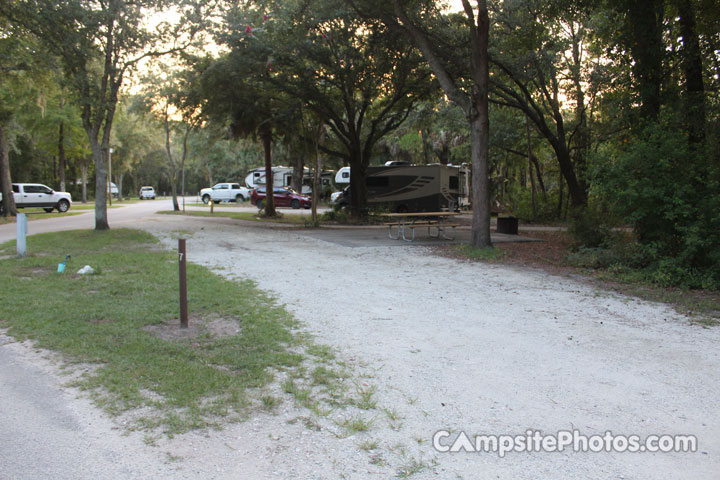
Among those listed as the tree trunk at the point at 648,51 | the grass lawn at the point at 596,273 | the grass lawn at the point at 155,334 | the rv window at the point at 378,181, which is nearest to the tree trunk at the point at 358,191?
Result: the rv window at the point at 378,181

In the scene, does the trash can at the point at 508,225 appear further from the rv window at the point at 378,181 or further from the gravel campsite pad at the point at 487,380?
the rv window at the point at 378,181

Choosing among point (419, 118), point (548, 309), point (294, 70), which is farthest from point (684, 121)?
point (419, 118)

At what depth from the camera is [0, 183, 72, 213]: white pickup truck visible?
28.9 metres

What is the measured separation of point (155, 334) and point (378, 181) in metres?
22.1

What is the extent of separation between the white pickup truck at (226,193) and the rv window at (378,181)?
21.4 m

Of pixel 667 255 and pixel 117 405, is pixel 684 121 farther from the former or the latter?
pixel 117 405

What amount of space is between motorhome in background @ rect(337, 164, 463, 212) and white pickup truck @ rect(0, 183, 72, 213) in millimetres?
18963

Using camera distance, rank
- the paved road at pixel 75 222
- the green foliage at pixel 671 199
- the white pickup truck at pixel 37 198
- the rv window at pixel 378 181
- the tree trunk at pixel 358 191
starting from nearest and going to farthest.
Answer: the green foliage at pixel 671 199 → the paved road at pixel 75 222 → the tree trunk at pixel 358 191 → the rv window at pixel 378 181 → the white pickup truck at pixel 37 198

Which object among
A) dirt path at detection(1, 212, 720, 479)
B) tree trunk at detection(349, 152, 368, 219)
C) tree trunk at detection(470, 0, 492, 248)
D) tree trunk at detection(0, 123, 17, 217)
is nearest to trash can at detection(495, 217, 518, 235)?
tree trunk at detection(470, 0, 492, 248)

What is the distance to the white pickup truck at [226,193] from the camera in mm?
44281

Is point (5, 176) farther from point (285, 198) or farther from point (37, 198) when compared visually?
point (285, 198)

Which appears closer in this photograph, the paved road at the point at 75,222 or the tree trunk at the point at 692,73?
the tree trunk at the point at 692,73

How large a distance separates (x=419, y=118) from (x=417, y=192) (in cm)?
399

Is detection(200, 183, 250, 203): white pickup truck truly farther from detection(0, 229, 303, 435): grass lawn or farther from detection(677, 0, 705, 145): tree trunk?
detection(677, 0, 705, 145): tree trunk
